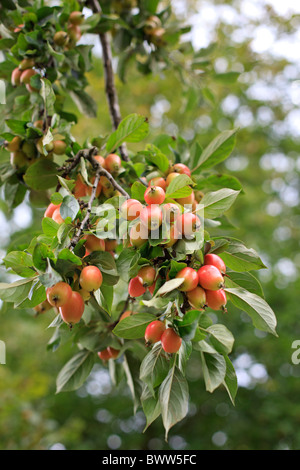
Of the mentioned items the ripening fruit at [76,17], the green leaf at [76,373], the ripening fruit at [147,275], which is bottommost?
the green leaf at [76,373]

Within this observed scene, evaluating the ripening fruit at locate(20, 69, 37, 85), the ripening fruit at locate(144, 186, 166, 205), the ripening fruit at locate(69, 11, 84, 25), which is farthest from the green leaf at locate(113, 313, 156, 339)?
the ripening fruit at locate(69, 11, 84, 25)

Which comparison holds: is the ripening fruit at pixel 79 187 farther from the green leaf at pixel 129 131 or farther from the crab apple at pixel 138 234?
the crab apple at pixel 138 234

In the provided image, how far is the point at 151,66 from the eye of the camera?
179 centimetres

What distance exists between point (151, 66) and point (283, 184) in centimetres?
332

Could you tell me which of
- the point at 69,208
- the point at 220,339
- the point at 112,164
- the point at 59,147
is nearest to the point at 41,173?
the point at 59,147

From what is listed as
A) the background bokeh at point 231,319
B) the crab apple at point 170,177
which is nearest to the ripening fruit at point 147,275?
the crab apple at point 170,177

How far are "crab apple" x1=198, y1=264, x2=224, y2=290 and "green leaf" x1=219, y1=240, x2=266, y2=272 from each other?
132mm

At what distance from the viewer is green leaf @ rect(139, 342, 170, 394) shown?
80 centimetres

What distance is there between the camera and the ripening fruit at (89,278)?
0.75m

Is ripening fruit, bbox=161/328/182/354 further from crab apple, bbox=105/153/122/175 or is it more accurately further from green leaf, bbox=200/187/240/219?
crab apple, bbox=105/153/122/175

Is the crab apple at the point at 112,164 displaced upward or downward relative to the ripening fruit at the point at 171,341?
upward

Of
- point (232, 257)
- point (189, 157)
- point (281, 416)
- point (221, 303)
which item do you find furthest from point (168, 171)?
point (281, 416)

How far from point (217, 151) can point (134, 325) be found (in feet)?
1.97

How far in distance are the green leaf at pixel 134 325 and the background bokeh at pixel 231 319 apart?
102 inches
